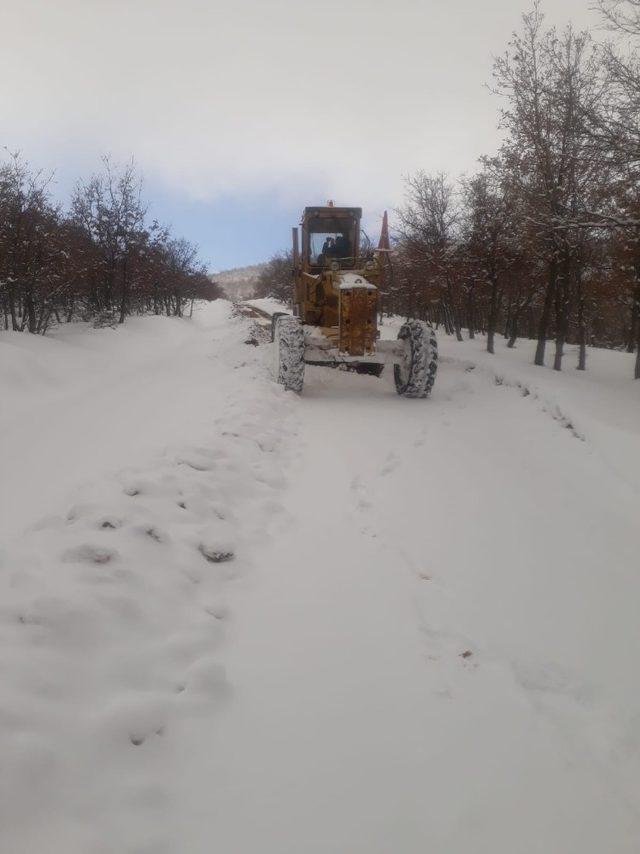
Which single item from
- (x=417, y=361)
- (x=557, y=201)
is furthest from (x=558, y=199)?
(x=417, y=361)

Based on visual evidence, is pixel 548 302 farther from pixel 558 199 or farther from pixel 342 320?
pixel 342 320

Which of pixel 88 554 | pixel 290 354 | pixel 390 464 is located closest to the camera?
pixel 88 554

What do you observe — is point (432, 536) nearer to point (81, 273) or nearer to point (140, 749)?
point (140, 749)

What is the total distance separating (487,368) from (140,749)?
10709 millimetres

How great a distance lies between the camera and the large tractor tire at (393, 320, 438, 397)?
28.6 feet

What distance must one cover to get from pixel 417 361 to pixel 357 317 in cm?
132

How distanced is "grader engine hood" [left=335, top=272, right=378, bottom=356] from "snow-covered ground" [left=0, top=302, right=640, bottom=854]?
3.64 m

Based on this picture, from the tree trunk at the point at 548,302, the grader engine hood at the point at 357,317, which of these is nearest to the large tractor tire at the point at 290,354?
the grader engine hood at the point at 357,317

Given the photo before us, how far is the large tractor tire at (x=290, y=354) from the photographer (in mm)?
8602

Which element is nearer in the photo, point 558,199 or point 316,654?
point 316,654

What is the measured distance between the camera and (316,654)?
255 cm

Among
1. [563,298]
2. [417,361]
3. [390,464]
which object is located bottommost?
[390,464]

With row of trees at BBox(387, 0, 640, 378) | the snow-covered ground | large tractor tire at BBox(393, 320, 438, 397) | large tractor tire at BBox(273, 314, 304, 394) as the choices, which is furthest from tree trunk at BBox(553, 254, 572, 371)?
the snow-covered ground

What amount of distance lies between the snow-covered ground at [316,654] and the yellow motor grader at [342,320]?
348cm
